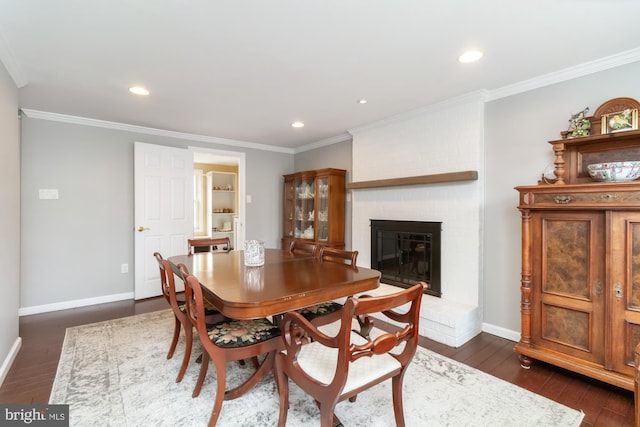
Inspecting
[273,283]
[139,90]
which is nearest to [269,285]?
[273,283]

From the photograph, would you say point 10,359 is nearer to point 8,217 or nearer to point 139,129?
point 8,217

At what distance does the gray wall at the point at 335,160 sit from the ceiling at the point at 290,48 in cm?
129

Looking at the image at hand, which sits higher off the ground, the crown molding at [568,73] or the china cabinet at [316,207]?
the crown molding at [568,73]

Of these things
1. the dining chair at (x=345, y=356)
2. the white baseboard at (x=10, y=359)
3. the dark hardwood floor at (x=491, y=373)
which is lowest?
the dark hardwood floor at (x=491, y=373)

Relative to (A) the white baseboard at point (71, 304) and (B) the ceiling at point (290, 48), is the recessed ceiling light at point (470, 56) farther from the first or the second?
(A) the white baseboard at point (71, 304)

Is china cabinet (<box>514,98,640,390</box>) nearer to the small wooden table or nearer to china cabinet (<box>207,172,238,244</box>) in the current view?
the small wooden table

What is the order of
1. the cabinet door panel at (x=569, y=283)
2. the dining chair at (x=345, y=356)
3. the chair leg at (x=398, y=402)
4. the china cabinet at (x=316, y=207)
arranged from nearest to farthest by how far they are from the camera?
the dining chair at (x=345, y=356) → the chair leg at (x=398, y=402) → the cabinet door panel at (x=569, y=283) → the china cabinet at (x=316, y=207)

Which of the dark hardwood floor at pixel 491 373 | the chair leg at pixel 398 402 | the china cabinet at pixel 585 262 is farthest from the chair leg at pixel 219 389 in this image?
the china cabinet at pixel 585 262

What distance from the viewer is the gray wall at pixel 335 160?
4.54 metres

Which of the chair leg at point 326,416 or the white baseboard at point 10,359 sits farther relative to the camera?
the white baseboard at point 10,359

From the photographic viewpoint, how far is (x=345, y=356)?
123cm

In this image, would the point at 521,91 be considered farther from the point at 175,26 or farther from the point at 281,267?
the point at 175,26

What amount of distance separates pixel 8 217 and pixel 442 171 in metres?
3.85

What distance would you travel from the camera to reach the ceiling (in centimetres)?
173
